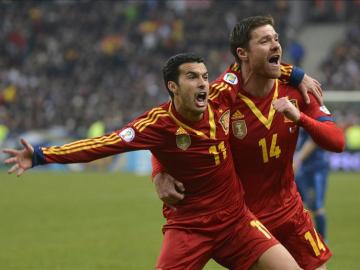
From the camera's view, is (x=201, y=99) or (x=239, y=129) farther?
(x=239, y=129)

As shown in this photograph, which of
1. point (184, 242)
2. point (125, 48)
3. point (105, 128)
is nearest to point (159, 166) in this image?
point (184, 242)

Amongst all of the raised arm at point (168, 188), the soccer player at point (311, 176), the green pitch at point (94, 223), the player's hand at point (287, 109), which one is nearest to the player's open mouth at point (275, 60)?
the player's hand at point (287, 109)

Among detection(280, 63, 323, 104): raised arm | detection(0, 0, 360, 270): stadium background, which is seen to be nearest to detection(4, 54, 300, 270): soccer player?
detection(280, 63, 323, 104): raised arm

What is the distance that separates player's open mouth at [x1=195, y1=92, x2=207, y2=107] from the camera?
7.02 meters

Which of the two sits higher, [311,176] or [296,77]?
[296,77]

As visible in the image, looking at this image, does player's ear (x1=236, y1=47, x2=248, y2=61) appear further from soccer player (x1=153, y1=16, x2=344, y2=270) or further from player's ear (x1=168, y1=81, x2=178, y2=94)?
player's ear (x1=168, y1=81, x2=178, y2=94)

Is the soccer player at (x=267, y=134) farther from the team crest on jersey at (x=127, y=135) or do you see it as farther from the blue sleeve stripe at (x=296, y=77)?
the team crest on jersey at (x=127, y=135)

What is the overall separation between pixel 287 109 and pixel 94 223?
968 cm

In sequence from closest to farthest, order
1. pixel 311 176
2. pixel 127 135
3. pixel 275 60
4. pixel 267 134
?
1. pixel 127 135
2. pixel 275 60
3. pixel 267 134
4. pixel 311 176

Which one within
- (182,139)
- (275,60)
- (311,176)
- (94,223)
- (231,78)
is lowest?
(94,223)

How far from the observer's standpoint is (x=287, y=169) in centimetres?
762

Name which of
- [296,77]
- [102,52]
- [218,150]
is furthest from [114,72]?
[218,150]

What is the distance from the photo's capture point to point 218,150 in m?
7.18

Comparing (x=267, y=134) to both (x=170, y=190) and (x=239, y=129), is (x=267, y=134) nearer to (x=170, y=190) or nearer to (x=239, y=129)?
(x=239, y=129)
